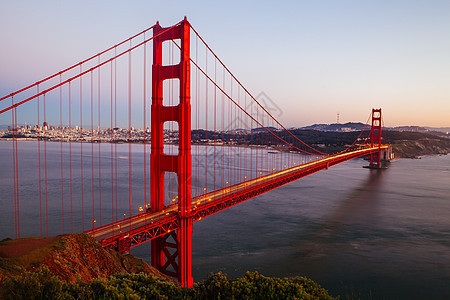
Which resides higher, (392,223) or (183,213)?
(183,213)

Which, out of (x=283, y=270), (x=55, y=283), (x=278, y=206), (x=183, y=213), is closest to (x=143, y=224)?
(x=183, y=213)

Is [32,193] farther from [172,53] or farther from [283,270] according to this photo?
[283,270]

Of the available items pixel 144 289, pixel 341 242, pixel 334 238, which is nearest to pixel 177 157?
pixel 144 289

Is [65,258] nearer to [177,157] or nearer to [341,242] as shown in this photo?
[177,157]

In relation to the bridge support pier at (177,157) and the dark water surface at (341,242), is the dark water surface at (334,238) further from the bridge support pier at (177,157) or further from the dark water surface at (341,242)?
the bridge support pier at (177,157)

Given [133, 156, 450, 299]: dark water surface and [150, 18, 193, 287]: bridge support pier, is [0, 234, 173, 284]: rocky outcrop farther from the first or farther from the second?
[133, 156, 450, 299]: dark water surface

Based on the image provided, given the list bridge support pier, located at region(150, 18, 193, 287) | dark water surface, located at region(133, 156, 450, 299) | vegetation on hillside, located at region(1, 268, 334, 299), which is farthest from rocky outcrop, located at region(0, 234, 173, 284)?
dark water surface, located at region(133, 156, 450, 299)

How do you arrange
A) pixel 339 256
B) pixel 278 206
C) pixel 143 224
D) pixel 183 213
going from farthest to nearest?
1. pixel 278 206
2. pixel 339 256
3. pixel 183 213
4. pixel 143 224
